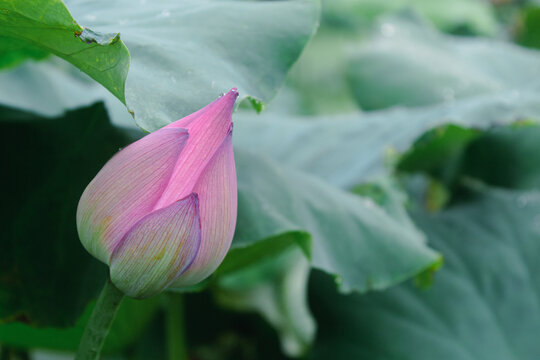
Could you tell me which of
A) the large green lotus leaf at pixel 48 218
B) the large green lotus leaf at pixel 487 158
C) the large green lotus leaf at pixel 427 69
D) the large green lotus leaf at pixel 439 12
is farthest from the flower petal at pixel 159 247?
the large green lotus leaf at pixel 439 12

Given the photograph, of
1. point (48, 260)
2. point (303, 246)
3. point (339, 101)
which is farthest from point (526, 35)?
point (48, 260)

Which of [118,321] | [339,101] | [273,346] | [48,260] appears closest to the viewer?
[48,260]

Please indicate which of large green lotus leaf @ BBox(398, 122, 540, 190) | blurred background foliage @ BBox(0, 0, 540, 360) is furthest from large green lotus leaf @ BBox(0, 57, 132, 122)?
large green lotus leaf @ BBox(398, 122, 540, 190)

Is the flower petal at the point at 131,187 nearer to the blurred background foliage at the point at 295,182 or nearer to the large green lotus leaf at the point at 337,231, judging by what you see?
the blurred background foliage at the point at 295,182

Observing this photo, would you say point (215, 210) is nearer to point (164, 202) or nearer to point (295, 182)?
point (164, 202)

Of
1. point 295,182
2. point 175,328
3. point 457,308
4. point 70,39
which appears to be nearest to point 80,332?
point 175,328

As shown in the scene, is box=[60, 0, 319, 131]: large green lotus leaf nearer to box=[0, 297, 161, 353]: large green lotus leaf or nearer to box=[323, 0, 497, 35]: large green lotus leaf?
box=[0, 297, 161, 353]: large green lotus leaf

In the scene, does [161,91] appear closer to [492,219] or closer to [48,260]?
[48,260]
